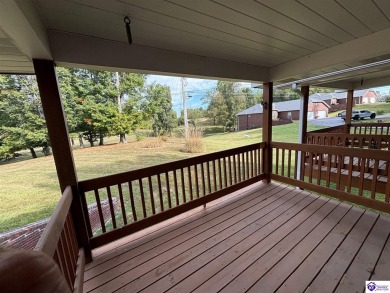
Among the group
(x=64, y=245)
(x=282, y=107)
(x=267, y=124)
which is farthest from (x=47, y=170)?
(x=282, y=107)

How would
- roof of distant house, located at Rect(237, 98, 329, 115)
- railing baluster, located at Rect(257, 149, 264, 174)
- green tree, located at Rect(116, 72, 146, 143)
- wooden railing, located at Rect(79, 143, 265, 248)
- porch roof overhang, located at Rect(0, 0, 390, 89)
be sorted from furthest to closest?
roof of distant house, located at Rect(237, 98, 329, 115)
green tree, located at Rect(116, 72, 146, 143)
railing baluster, located at Rect(257, 149, 264, 174)
wooden railing, located at Rect(79, 143, 265, 248)
porch roof overhang, located at Rect(0, 0, 390, 89)

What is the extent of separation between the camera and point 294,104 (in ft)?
76.0

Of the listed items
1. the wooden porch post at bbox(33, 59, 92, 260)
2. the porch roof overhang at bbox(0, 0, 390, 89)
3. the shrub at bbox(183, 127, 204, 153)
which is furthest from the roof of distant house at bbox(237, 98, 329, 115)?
the wooden porch post at bbox(33, 59, 92, 260)

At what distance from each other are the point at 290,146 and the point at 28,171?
387 inches

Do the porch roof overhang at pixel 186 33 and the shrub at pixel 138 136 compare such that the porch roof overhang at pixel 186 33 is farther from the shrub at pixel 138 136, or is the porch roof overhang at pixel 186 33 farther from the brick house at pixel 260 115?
the brick house at pixel 260 115

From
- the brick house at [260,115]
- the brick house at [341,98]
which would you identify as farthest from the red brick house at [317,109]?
the brick house at [260,115]

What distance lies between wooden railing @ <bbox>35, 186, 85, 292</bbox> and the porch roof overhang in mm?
1071

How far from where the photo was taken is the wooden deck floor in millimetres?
1622

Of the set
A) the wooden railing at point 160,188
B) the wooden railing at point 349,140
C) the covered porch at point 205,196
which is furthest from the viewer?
the wooden railing at point 349,140

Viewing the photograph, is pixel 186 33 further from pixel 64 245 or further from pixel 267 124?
pixel 267 124

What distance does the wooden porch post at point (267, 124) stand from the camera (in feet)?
11.6

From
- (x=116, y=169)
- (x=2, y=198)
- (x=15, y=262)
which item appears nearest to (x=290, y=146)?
(x=15, y=262)

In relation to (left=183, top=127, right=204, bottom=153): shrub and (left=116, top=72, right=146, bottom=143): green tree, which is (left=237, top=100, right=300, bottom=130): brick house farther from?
(left=183, top=127, right=204, bottom=153): shrub

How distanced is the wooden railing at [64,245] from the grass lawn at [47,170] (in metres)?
4.11
